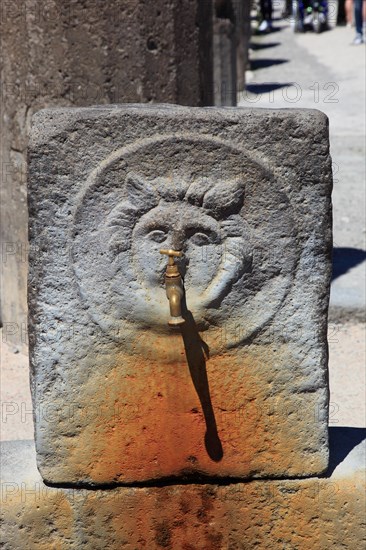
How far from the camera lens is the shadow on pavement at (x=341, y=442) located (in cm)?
311

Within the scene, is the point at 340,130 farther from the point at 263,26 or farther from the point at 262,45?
the point at 263,26

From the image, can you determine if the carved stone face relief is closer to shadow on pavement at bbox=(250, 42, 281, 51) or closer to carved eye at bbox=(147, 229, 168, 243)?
carved eye at bbox=(147, 229, 168, 243)

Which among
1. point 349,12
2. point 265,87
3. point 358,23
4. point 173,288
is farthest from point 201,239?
point 349,12

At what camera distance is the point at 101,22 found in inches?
187

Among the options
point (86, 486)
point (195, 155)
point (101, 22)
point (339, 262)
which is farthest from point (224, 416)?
point (339, 262)

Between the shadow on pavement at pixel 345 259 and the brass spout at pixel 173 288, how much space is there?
339cm

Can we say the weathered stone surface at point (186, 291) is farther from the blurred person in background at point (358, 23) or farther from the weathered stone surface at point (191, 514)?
the blurred person in background at point (358, 23)

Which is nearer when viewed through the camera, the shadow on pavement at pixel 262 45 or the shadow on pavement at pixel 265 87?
the shadow on pavement at pixel 265 87

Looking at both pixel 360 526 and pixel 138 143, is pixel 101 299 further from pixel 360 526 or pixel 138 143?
pixel 360 526

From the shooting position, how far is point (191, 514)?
3115 millimetres

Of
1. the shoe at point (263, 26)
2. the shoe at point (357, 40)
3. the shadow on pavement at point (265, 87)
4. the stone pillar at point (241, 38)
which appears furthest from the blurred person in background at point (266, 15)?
the shadow on pavement at point (265, 87)

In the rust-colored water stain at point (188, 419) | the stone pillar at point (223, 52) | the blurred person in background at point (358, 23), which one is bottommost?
the blurred person in background at point (358, 23)

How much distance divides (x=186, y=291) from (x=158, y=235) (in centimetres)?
16

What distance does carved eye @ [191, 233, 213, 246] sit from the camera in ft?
9.32
